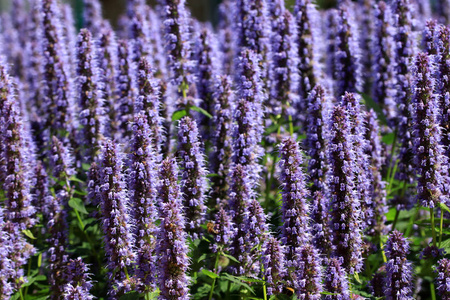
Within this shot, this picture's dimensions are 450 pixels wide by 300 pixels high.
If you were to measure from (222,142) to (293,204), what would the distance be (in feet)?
6.52

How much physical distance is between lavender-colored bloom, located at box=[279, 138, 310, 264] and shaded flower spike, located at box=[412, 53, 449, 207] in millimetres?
1444

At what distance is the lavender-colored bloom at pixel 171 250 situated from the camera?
5188 millimetres

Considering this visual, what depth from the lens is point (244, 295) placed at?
19.2 ft

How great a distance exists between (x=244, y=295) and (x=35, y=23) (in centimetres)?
1015

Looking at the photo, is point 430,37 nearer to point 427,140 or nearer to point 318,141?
point 427,140

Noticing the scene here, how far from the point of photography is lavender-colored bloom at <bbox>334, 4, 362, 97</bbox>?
873 cm

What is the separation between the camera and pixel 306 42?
28.6ft

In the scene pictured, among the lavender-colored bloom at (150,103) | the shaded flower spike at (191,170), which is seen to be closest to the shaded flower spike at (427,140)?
the shaded flower spike at (191,170)

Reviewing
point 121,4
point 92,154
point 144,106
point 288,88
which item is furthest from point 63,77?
point 121,4

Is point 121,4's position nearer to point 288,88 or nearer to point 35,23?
point 35,23

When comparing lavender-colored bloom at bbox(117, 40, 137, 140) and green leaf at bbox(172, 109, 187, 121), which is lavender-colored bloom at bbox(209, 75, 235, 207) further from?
lavender-colored bloom at bbox(117, 40, 137, 140)

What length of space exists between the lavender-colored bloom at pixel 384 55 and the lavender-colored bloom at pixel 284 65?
149cm

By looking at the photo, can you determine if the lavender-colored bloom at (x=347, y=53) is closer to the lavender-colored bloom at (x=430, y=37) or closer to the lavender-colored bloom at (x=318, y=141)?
the lavender-colored bloom at (x=430, y=37)

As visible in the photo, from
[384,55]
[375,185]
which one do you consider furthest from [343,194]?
[384,55]
